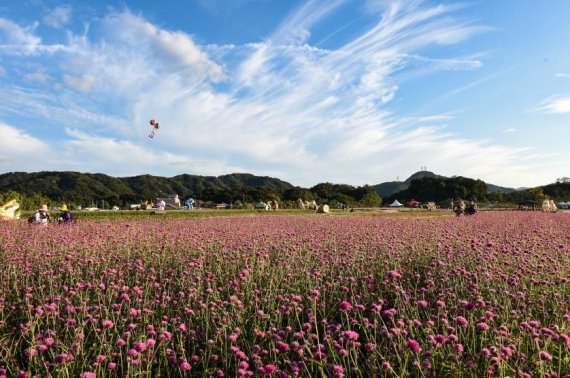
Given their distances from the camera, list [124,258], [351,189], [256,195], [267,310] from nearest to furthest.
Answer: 1. [267,310]
2. [124,258]
3. [256,195]
4. [351,189]

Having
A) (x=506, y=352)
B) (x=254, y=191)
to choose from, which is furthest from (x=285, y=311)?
(x=254, y=191)

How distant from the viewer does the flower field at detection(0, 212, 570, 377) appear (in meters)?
2.61

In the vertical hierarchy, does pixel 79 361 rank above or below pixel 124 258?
below

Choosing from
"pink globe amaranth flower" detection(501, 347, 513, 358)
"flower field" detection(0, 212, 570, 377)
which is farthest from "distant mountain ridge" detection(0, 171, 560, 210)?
"pink globe amaranth flower" detection(501, 347, 513, 358)

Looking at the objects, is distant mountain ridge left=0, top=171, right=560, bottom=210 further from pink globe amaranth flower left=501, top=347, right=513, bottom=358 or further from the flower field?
pink globe amaranth flower left=501, top=347, right=513, bottom=358

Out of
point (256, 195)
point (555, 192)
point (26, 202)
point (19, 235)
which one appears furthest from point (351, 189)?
point (19, 235)

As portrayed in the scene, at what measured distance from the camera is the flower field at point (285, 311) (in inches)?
103

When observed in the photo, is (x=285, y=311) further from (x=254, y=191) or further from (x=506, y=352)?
(x=254, y=191)

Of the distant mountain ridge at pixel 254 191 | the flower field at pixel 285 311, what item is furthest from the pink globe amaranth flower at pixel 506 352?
the distant mountain ridge at pixel 254 191

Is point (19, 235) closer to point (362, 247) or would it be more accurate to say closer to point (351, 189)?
point (362, 247)

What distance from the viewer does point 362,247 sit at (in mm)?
6828

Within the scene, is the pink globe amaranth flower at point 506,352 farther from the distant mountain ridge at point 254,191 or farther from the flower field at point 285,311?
the distant mountain ridge at point 254,191

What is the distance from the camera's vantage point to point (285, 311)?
3.40 metres

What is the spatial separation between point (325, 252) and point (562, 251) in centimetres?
329
